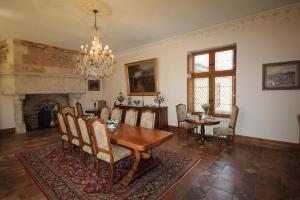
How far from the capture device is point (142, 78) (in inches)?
250

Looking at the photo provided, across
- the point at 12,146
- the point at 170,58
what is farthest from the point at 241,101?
the point at 12,146

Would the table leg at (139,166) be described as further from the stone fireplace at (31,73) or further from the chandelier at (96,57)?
the stone fireplace at (31,73)

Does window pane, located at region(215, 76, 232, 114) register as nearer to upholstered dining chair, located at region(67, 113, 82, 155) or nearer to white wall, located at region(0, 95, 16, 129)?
upholstered dining chair, located at region(67, 113, 82, 155)

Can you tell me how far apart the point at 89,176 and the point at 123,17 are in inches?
135

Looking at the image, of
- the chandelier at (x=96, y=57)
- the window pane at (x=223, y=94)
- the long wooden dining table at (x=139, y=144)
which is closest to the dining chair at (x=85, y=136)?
the long wooden dining table at (x=139, y=144)

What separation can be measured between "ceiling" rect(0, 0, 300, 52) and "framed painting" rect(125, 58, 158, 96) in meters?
1.13

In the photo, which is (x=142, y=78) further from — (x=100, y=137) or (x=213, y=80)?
(x=100, y=137)

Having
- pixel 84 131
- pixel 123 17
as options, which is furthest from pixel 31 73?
pixel 84 131

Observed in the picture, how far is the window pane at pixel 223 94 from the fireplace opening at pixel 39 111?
5.82m

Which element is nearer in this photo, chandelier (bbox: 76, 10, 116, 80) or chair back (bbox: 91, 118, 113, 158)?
chair back (bbox: 91, 118, 113, 158)

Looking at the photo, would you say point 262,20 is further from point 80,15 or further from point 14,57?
point 14,57

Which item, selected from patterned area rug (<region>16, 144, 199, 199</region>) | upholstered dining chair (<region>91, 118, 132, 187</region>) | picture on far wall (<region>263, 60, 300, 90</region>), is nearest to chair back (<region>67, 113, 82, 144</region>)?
patterned area rug (<region>16, 144, 199, 199</region>)

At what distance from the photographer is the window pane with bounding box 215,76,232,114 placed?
14.8ft

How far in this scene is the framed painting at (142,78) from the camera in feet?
19.7
